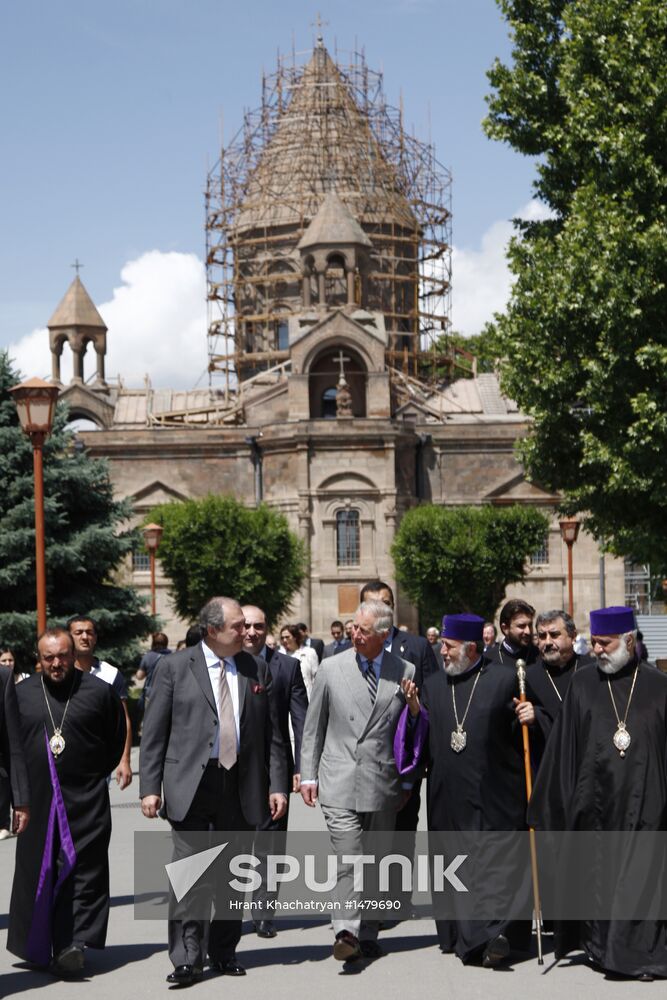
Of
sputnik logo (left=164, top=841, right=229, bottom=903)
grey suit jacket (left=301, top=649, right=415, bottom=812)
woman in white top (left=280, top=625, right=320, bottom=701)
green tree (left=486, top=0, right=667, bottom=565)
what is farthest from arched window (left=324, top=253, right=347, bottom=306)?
sputnik logo (left=164, top=841, right=229, bottom=903)

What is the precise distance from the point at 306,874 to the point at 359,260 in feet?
163

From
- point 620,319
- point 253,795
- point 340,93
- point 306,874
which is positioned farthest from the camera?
point 340,93

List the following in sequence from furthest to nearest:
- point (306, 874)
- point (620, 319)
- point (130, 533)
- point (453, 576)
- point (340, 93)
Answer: point (340, 93)
point (453, 576)
point (130, 533)
point (620, 319)
point (306, 874)

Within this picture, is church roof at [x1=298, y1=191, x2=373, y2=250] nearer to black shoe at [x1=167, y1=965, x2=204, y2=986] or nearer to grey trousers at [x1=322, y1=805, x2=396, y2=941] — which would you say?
grey trousers at [x1=322, y1=805, x2=396, y2=941]

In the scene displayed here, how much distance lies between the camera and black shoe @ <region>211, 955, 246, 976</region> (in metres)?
7.98

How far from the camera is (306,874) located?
34.3 ft

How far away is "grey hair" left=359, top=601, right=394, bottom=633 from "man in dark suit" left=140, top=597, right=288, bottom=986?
74 cm

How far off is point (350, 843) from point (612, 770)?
1.52 meters

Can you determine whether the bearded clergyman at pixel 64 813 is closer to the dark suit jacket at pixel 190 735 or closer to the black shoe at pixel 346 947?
the dark suit jacket at pixel 190 735

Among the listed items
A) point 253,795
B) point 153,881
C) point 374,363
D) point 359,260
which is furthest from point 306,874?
point 359,260

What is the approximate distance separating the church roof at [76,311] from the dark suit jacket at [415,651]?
5242 centimetres

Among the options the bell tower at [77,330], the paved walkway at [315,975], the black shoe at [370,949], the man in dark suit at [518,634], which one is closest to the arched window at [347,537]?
the bell tower at [77,330]

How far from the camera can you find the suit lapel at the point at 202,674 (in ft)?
26.6

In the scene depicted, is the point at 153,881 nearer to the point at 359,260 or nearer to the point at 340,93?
the point at 359,260
